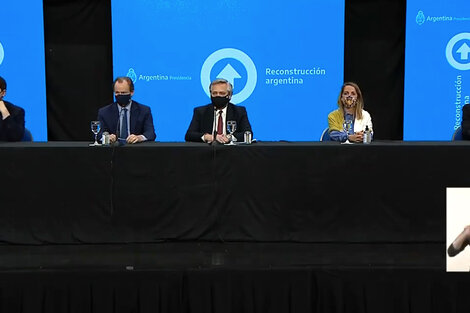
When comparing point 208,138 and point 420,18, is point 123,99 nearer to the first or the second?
point 208,138

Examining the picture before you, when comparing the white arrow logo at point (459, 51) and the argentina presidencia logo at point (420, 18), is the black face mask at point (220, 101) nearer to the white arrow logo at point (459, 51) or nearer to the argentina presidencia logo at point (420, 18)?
the argentina presidencia logo at point (420, 18)

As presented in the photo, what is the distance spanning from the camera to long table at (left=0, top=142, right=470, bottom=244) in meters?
2.91

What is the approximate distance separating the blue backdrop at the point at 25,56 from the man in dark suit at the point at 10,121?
6.12 ft

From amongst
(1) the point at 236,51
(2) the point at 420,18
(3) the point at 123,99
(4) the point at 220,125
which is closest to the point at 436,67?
(2) the point at 420,18

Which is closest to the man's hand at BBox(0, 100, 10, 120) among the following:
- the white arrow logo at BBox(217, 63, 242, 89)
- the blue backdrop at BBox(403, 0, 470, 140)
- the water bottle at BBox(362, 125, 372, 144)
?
the water bottle at BBox(362, 125, 372, 144)

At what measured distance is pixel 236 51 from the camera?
545 cm

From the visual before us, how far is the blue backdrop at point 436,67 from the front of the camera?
5344mm

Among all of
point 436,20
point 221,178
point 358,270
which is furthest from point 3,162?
point 436,20

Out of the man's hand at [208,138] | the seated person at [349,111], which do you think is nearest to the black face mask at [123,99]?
the man's hand at [208,138]

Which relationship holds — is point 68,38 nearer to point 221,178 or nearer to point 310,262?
point 221,178

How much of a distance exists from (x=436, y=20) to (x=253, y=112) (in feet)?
6.17

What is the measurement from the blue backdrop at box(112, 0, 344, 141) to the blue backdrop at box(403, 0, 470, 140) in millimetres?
682

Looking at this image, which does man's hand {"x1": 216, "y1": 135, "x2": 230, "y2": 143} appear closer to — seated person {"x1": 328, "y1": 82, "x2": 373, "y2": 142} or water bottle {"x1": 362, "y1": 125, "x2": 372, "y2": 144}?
water bottle {"x1": 362, "y1": 125, "x2": 372, "y2": 144}

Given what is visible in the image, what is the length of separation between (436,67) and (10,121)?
12.4 ft
